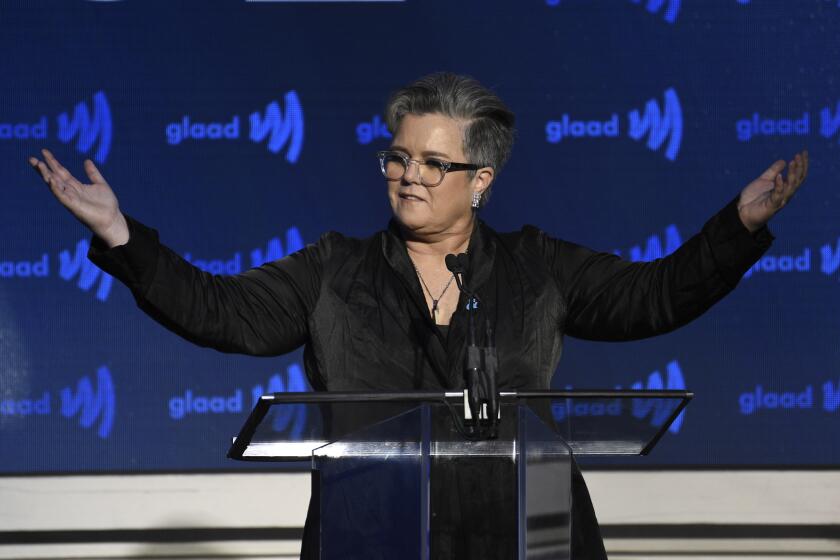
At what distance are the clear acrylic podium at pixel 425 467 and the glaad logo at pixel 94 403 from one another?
2.09 m

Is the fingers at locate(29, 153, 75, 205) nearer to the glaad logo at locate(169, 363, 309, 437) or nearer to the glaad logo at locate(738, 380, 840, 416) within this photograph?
the glaad logo at locate(169, 363, 309, 437)

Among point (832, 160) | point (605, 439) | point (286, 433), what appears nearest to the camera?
point (286, 433)

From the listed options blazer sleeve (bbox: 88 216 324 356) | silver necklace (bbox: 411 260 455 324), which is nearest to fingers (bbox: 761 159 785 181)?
silver necklace (bbox: 411 260 455 324)

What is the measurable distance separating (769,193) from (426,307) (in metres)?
0.65

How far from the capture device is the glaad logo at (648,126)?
12.2 ft

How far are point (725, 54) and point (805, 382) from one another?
1013 mm

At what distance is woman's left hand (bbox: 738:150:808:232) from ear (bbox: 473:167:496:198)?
521 mm

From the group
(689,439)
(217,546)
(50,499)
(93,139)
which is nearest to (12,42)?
(93,139)

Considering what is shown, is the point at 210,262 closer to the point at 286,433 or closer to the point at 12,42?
the point at 12,42

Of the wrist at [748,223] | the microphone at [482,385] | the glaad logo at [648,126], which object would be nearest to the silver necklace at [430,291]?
the wrist at [748,223]

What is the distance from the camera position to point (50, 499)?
3748 millimetres

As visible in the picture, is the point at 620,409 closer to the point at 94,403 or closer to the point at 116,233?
the point at 116,233

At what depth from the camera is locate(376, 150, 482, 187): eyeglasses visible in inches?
92.4

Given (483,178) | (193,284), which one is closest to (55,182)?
(193,284)
